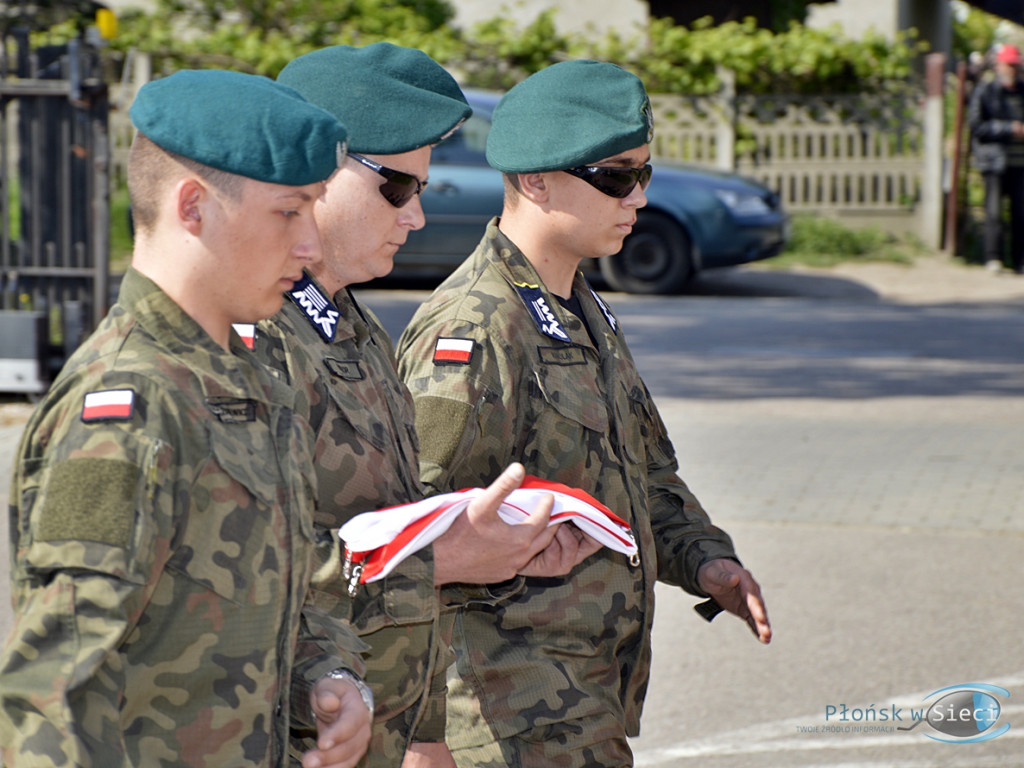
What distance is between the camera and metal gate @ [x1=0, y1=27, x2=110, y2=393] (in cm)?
840

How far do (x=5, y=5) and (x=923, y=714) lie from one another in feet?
56.1

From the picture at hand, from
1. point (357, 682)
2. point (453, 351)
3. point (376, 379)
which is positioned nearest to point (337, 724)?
point (357, 682)

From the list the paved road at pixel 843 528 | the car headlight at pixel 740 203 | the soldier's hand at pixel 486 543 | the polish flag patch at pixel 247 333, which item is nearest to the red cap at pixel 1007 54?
the car headlight at pixel 740 203

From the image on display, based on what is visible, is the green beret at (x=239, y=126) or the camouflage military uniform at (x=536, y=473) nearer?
the green beret at (x=239, y=126)

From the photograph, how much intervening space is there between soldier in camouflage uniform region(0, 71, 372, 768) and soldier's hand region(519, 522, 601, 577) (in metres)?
0.53

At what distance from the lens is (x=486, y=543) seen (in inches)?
88.7

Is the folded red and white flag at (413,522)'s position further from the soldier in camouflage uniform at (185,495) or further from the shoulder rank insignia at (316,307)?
the shoulder rank insignia at (316,307)

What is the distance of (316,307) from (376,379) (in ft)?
0.52

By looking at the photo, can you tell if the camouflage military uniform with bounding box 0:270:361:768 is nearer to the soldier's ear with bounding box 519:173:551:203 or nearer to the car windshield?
the soldier's ear with bounding box 519:173:551:203

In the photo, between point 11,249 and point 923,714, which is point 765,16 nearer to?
point 11,249

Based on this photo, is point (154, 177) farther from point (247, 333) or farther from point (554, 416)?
point (554, 416)

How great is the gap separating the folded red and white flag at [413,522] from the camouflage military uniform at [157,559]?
20 cm

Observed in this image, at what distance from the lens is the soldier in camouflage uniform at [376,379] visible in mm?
2258

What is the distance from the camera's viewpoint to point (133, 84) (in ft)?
54.3
